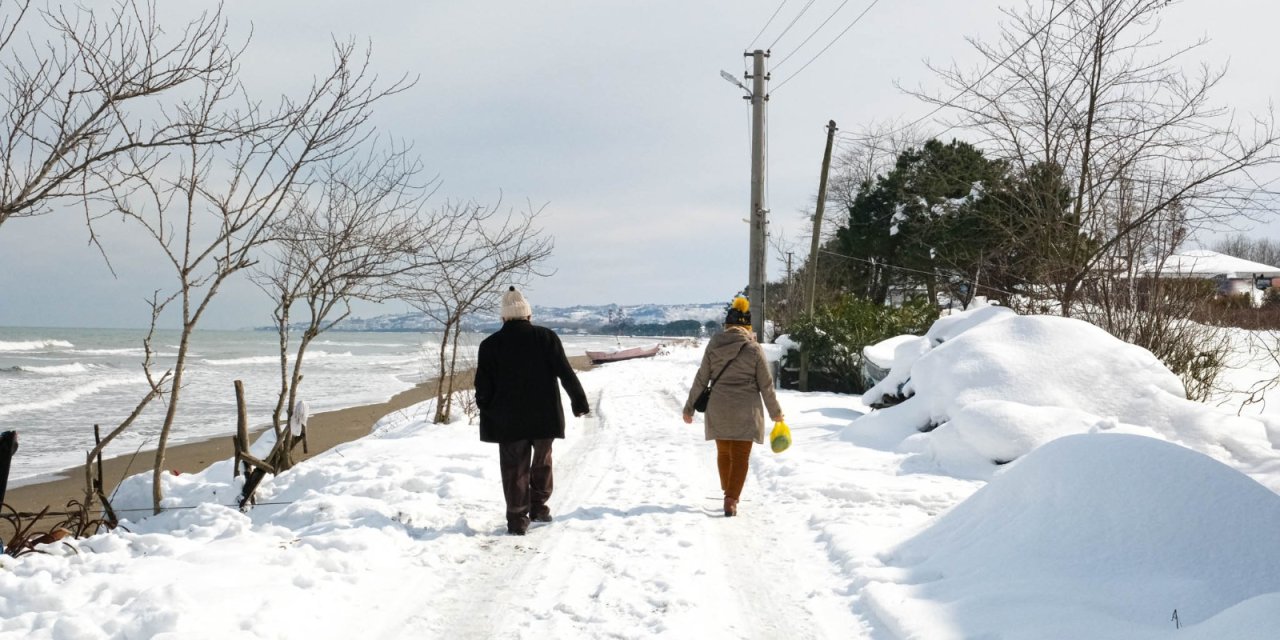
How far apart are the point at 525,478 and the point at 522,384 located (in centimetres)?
70

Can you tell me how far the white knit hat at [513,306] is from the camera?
6.38 m

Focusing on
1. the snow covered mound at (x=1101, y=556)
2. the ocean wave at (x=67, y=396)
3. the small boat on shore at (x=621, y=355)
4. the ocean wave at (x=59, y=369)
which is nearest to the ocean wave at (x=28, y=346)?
the ocean wave at (x=59, y=369)

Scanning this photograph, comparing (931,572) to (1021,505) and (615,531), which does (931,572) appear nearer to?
(1021,505)

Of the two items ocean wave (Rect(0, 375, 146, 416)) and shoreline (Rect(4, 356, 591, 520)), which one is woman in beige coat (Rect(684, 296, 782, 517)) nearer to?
shoreline (Rect(4, 356, 591, 520))

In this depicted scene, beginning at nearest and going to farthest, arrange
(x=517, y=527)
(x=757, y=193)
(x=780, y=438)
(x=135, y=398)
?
(x=517, y=527) → (x=780, y=438) → (x=757, y=193) → (x=135, y=398)

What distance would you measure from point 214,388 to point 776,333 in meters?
20.5

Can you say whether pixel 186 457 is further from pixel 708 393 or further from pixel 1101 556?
pixel 1101 556

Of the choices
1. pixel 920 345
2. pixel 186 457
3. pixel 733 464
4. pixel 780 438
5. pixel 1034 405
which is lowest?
pixel 186 457

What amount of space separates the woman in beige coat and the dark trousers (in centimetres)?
126

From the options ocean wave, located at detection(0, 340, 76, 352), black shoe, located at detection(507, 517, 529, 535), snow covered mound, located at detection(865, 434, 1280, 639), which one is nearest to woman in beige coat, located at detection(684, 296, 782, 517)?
black shoe, located at detection(507, 517, 529, 535)

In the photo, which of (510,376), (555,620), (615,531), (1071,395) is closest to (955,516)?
(615,531)

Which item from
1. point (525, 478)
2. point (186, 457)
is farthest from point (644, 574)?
point (186, 457)

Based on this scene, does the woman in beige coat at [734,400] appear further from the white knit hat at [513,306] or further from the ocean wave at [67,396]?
the ocean wave at [67,396]

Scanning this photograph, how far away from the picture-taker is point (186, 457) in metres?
14.4
